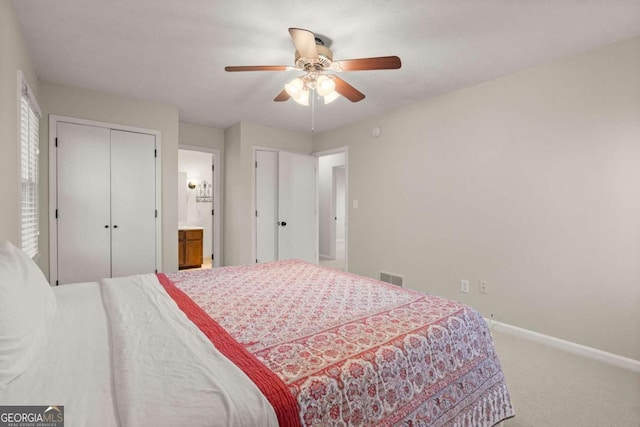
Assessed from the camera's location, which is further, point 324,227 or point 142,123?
point 324,227

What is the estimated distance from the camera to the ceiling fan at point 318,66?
184 cm

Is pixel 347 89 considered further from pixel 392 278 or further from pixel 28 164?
pixel 28 164

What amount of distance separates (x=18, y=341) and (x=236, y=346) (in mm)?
671

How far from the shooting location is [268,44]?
90.0 inches

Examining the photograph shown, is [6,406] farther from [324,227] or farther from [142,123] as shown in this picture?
[324,227]

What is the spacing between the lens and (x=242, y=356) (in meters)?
1.03

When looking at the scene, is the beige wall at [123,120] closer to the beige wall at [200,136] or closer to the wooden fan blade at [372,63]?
the beige wall at [200,136]

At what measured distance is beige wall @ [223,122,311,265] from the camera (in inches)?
174

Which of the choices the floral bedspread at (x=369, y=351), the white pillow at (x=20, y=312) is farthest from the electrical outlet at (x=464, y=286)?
the white pillow at (x=20, y=312)

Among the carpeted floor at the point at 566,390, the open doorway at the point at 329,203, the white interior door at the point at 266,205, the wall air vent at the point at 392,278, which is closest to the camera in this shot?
the carpeted floor at the point at 566,390

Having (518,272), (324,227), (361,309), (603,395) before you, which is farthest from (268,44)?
(324,227)

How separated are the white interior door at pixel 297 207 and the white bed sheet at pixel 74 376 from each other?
11.4ft

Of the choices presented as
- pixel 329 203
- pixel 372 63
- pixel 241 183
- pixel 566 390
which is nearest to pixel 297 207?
pixel 241 183

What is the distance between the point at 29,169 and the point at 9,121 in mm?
834
